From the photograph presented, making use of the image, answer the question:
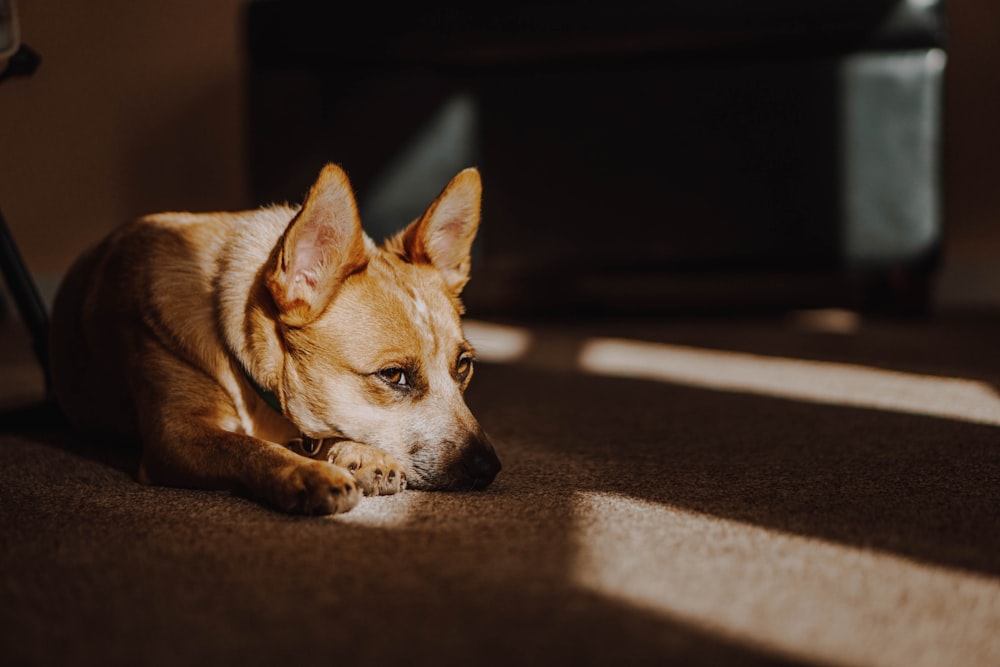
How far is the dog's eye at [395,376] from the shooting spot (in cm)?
139

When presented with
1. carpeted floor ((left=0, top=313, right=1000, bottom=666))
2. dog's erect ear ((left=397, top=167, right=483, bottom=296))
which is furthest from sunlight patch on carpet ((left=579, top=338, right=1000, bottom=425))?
dog's erect ear ((left=397, top=167, right=483, bottom=296))

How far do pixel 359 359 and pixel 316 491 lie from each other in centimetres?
26

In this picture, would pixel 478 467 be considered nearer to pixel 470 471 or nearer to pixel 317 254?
pixel 470 471

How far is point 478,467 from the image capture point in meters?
1.32

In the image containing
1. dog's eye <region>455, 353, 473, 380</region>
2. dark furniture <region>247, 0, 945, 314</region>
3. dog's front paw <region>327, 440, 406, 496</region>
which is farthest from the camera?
dark furniture <region>247, 0, 945, 314</region>

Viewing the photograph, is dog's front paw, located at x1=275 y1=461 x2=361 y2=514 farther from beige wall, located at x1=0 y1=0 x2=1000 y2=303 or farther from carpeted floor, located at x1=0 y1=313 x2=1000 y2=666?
beige wall, located at x1=0 y1=0 x2=1000 y2=303

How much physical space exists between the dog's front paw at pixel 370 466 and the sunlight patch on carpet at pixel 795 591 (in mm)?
322

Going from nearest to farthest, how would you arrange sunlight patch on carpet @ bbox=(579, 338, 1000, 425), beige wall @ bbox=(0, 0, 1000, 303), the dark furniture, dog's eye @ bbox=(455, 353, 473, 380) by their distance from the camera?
1. dog's eye @ bbox=(455, 353, 473, 380)
2. sunlight patch on carpet @ bbox=(579, 338, 1000, 425)
3. the dark furniture
4. beige wall @ bbox=(0, 0, 1000, 303)

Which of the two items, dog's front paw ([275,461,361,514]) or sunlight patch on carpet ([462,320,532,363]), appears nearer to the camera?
dog's front paw ([275,461,361,514])

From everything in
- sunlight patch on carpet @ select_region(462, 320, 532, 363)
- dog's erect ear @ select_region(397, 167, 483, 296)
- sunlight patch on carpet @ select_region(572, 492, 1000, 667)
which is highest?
dog's erect ear @ select_region(397, 167, 483, 296)

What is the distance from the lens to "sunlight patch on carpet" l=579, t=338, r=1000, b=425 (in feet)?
6.47

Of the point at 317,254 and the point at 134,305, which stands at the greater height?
the point at 317,254

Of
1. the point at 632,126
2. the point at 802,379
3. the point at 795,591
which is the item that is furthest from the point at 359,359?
the point at 632,126

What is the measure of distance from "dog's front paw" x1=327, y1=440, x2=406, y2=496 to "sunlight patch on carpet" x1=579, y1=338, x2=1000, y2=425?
117 cm
